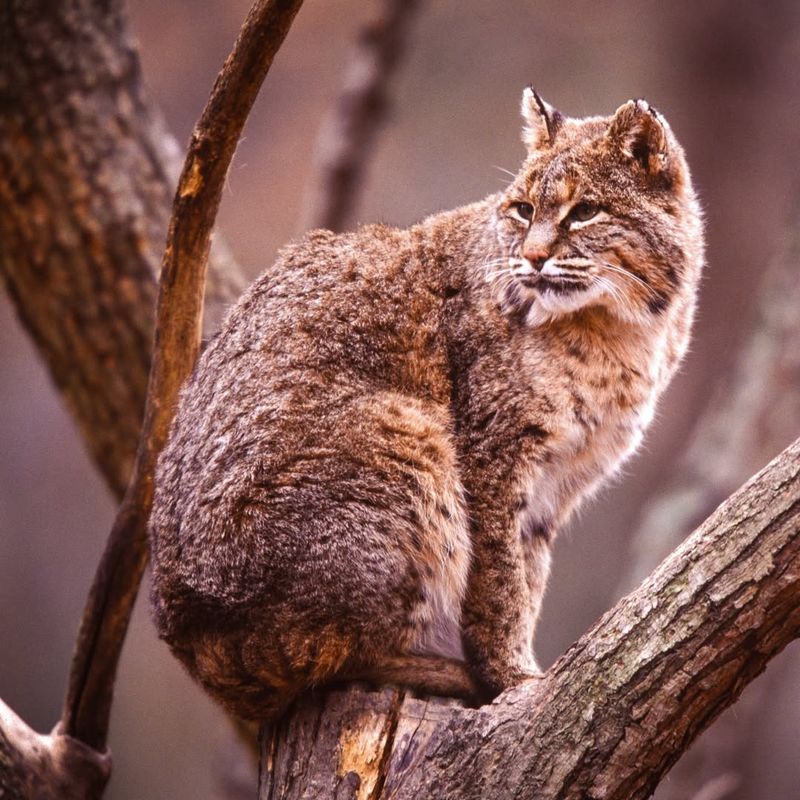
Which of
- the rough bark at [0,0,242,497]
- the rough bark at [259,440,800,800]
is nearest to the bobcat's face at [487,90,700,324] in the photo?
the rough bark at [259,440,800,800]

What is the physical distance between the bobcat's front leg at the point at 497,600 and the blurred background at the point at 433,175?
7.09m

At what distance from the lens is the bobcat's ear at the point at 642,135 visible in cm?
400

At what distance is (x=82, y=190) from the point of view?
17.2 feet

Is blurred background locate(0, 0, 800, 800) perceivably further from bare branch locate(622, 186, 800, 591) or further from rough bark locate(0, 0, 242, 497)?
rough bark locate(0, 0, 242, 497)

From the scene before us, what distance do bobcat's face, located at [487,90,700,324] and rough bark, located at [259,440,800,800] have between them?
1.29 metres

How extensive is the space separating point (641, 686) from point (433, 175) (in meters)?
9.90

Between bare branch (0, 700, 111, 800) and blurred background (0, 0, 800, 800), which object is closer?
bare branch (0, 700, 111, 800)

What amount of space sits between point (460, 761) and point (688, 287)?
213 cm

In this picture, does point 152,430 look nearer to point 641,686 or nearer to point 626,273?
point 626,273

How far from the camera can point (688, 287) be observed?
4.34 metres

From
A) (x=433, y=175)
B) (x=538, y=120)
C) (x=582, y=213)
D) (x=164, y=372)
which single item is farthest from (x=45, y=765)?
(x=433, y=175)

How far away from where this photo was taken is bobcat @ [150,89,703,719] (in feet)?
11.7

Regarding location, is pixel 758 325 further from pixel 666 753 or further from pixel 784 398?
pixel 666 753

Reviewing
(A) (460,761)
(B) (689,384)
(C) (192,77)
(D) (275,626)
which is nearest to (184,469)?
(D) (275,626)
